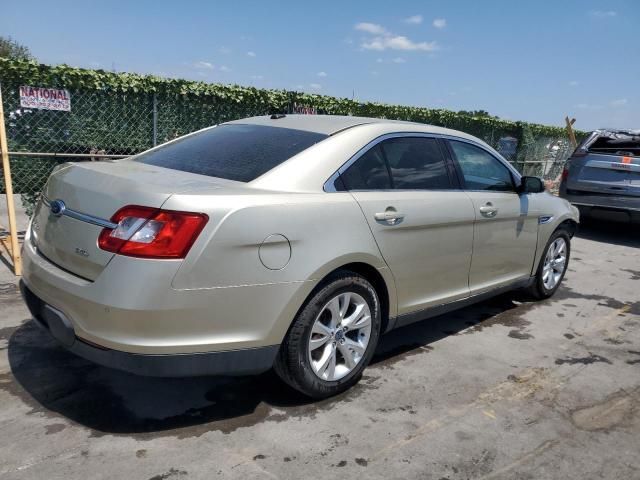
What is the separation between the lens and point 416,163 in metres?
3.73

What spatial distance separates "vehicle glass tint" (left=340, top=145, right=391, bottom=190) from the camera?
3.21 meters

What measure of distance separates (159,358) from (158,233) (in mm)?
561

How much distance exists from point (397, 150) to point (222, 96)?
5.17 m

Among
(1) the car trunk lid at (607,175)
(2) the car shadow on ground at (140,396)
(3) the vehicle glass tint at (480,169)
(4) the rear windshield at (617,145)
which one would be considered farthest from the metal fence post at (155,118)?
(4) the rear windshield at (617,145)

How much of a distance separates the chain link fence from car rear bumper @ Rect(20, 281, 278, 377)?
368cm

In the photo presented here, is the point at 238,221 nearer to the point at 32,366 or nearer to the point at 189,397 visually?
the point at 189,397

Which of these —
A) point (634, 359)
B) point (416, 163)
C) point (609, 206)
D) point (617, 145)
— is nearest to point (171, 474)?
point (416, 163)

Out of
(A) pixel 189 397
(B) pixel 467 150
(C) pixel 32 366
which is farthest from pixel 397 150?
(C) pixel 32 366

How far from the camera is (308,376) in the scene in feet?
9.84

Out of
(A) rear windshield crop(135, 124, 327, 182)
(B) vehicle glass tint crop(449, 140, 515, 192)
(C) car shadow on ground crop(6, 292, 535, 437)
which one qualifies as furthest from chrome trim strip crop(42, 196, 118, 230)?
(B) vehicle glass tint crop(449, 140, 515, 192)

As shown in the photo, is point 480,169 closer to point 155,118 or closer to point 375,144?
point 375,144

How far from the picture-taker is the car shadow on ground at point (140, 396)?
283 cm

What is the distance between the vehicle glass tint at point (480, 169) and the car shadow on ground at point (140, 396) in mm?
1497

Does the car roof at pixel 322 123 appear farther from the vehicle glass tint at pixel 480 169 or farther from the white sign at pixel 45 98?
the white sign at pixel 45 98
